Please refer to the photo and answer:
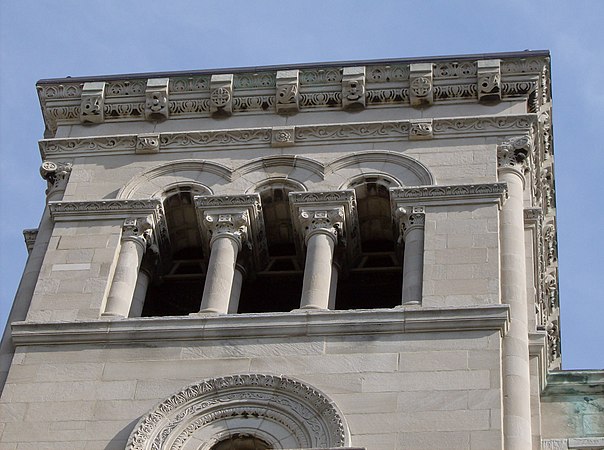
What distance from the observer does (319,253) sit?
40469 millimetres

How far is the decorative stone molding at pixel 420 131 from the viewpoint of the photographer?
43188 millimetres

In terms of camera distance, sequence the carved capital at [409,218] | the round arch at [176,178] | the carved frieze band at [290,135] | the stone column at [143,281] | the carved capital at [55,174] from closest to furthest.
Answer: the stone column at [143,281], the carved capital at [409,218], the round arch at [176,178], the carved frieze band at [290,135], the carved capital at [55,174]

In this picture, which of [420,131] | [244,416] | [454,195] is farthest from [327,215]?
[244,416]

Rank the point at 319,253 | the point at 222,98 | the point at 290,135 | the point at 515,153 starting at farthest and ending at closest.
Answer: the point at 222,98, the point at 290,135, the point at 515,153, the point at 319,253

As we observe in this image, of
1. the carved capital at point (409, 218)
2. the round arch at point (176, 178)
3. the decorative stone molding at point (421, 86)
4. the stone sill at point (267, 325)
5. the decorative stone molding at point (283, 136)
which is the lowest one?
the stone sill at point (267, 325)

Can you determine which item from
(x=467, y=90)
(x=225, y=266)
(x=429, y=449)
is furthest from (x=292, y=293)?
(x=429, y=449)

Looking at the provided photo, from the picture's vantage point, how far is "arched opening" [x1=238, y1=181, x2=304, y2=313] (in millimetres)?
42438

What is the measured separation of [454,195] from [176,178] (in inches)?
225

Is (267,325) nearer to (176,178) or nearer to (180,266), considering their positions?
(180,266)

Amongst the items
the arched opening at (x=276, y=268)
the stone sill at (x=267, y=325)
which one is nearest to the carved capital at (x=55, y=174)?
the arched opening at (x=276, y=268)

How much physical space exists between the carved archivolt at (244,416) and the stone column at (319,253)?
2.53 m

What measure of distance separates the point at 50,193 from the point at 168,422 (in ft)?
27.6

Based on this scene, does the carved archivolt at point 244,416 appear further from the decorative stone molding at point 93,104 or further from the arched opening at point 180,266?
the decorative stone molding at point 93,104

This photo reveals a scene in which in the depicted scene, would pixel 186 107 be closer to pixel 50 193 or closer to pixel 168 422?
pixel 50 193
